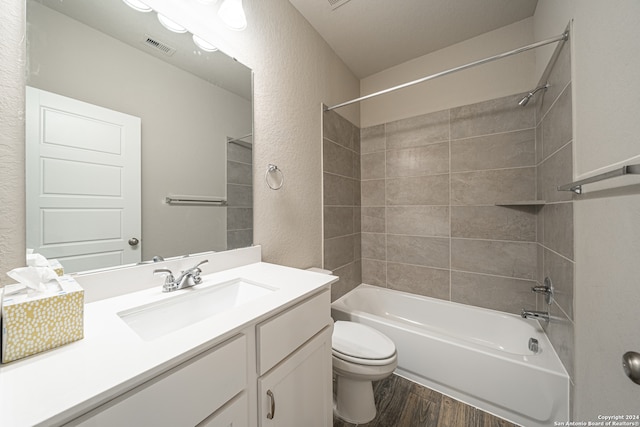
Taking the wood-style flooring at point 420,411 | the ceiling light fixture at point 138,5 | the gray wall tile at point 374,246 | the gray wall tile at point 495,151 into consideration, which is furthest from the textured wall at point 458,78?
the wood-style flooring at point 420,411

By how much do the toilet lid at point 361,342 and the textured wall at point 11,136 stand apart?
4.30 ft

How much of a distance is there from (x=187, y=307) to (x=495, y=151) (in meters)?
2.23

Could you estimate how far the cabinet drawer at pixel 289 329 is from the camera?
2.21ft

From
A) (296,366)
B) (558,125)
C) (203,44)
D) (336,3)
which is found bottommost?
(296,366)

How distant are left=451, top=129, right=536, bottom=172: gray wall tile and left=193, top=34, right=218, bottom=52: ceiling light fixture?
72.8 inches

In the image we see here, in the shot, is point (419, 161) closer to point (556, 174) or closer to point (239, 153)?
point (556, 174)

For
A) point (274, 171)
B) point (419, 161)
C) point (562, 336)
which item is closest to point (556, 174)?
point (562, 336)

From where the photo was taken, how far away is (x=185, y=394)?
49cm

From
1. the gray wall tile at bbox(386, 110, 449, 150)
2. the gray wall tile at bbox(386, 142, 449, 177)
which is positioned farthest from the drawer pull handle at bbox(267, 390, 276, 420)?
the gray wall tile at bbox(386, 110, 449, 150)

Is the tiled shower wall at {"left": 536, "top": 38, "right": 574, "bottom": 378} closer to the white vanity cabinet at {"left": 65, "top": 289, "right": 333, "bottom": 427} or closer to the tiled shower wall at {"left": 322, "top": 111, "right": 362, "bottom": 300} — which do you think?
the white vanity cabinet at {"left": 65, "top": 289, "right": 333, "bottom": 427}

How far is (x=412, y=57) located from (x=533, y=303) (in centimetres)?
225

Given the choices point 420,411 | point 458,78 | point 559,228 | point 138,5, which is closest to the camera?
point 138,5

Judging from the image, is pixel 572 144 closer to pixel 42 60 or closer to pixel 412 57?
pixel 412 57

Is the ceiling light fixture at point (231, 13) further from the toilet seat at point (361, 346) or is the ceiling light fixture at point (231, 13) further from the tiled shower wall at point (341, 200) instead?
the toilet seat at point (361, 346)
